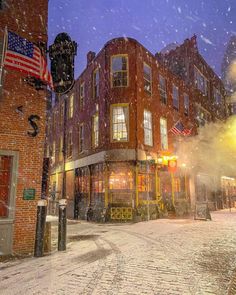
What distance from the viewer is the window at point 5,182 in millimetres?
7109

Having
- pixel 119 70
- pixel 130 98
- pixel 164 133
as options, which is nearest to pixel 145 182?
pixel 164 133

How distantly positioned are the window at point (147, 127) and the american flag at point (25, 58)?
1005 centimetres

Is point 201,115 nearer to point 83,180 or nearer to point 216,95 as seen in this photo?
point 216,95

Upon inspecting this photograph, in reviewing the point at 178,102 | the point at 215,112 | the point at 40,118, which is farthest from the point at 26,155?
the point at 215,112

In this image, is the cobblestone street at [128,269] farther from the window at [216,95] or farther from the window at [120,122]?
the window at [216,95]

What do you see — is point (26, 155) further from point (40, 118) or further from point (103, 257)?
point (103, 257)

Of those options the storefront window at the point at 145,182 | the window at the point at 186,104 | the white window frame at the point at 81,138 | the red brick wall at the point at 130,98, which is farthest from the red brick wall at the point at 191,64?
the storefront window at the point at 145,182

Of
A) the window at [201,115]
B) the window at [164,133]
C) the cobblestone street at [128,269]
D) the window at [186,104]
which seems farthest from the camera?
the window at [201,115]

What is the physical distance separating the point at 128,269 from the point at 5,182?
13.9ft

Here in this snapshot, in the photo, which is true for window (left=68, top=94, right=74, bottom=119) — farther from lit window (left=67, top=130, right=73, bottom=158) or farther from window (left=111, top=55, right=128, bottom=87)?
window (left=111, top=55, right=128, bottom=87)

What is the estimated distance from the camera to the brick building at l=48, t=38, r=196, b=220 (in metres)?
15.5

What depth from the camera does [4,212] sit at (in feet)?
23.3

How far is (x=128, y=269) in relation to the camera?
5211 mm

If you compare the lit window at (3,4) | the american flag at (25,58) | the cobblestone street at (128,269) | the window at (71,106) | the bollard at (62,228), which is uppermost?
the window at (71,106)
